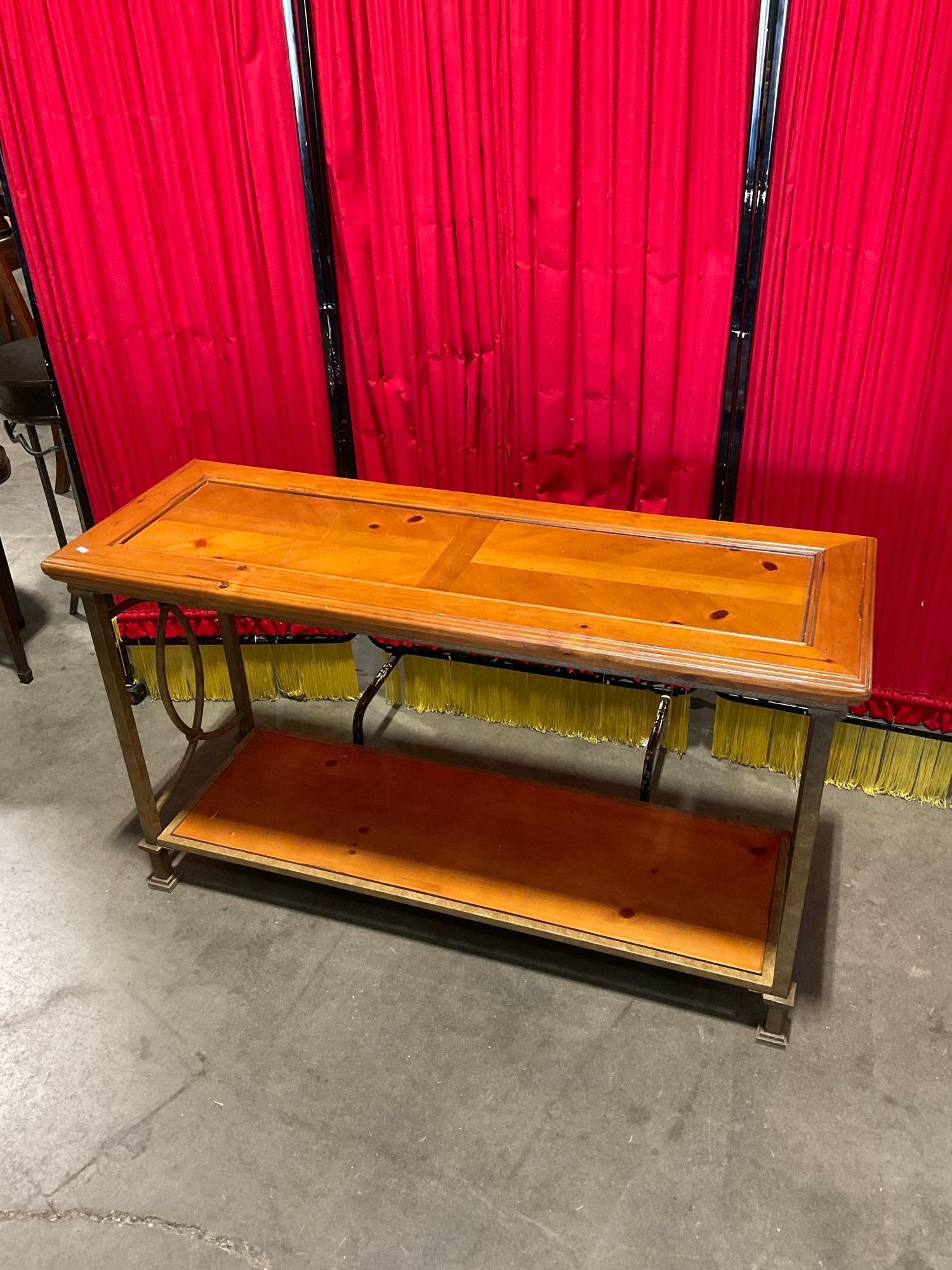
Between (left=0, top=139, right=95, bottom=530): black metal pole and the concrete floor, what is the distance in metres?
0.89

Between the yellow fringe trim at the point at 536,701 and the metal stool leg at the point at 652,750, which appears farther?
the yellow fringe trim at the point at 536,701

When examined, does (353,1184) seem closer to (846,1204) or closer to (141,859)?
(846,1204)

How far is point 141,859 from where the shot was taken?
8.40 feet

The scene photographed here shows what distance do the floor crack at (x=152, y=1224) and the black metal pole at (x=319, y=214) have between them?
1740 mm

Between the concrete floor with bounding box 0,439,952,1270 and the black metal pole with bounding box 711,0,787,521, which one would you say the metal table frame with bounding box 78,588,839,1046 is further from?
the black metal pole with bounding box 711,0,787,521

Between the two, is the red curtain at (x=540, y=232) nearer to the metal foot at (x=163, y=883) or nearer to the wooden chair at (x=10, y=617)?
the metal foot at (x=163, y=883)

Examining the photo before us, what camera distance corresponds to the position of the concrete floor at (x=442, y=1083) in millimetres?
1757

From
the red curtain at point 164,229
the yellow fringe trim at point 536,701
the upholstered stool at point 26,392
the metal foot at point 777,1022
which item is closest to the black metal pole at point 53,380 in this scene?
the red curtain at point 164,229

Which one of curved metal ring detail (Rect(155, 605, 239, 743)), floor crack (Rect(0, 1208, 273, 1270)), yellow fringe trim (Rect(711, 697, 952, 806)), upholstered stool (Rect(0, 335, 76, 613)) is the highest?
upholstered stool (Rect(0, 335, 76, 613))

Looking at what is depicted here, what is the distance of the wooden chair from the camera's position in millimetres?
3188

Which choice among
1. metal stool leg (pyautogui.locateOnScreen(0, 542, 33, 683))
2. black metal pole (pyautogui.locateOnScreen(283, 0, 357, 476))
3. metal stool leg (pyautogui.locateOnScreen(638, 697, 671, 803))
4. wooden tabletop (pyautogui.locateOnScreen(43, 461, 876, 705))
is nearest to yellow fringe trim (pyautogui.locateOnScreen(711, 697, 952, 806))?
metal stool leg (pyautogui.locateOnScreen(638, 697, 671, 803))

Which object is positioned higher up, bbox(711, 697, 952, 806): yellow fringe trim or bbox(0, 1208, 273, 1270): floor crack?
bbox(711, 697, 952, 806): yellow fringe trim

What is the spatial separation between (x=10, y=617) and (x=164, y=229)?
4.34 ft

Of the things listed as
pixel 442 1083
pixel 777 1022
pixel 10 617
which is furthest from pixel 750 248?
pixel 10 617
